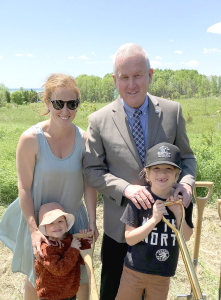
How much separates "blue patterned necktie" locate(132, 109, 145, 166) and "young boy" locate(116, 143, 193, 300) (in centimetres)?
25

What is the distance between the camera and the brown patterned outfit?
1.97m

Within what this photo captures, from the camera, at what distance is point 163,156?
5.91ft

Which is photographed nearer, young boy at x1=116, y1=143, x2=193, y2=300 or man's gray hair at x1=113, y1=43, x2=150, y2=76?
young boy at x1=116, y1=143, x2=193, y2=300

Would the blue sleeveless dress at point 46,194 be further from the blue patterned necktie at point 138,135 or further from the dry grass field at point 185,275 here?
the dry grass field at point 185,275

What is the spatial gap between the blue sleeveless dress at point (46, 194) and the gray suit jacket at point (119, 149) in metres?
0.12

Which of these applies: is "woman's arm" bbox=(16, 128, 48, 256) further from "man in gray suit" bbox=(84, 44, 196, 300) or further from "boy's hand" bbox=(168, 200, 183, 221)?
"boy's hand" bbox=(168, 200, 183, 221)

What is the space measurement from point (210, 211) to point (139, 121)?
12.0 ft

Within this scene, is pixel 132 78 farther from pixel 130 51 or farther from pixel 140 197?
pixel 140 197

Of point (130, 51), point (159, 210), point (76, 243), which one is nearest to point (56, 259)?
point (76, 243)

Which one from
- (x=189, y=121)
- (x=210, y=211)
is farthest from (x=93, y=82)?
(x=210, y=211)

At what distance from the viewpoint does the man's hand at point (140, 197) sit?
183cm

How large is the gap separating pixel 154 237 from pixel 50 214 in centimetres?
78

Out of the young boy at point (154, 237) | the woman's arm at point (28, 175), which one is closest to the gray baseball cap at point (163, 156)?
the young boy at point (154, 237)

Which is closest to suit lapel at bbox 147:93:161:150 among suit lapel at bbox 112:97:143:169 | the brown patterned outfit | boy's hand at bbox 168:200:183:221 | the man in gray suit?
the man in gray suit
